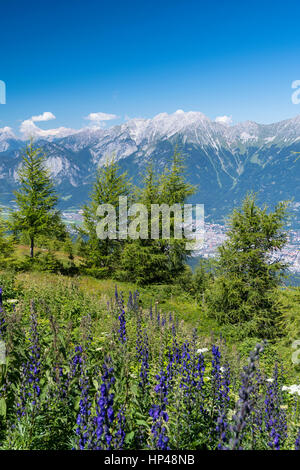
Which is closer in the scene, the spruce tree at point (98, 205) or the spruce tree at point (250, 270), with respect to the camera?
the spruce tree at point (250, 270)

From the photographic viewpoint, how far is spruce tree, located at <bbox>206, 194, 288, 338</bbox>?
1552 centimetres

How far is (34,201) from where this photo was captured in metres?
20.6

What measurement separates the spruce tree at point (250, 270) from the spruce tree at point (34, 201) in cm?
1311

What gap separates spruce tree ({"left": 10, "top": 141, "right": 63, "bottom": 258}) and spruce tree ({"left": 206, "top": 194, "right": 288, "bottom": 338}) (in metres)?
13.1

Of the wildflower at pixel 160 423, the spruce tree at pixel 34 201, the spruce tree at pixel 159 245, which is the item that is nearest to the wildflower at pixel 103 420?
the wildflower at pixel 160 423

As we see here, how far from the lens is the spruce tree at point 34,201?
20.2 meters

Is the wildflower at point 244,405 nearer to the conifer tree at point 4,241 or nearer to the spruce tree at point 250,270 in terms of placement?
the spruce tree at point 250,270

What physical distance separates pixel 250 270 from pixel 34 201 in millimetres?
16101

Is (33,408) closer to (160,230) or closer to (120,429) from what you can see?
(120,429)

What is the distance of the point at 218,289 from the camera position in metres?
16.5

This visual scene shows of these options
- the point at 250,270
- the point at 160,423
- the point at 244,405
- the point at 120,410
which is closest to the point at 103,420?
the point at 120,410
